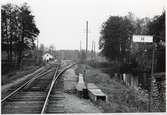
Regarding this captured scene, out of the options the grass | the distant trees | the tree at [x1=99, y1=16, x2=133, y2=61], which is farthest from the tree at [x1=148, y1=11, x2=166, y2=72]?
the distant trees

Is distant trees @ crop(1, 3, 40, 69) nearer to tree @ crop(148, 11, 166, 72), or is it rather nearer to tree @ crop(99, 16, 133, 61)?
tree @ crop(148, 11, 166, 72)

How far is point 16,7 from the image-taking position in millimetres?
5414

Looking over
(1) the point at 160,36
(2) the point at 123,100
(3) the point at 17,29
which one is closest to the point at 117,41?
(2) the point at 123,100

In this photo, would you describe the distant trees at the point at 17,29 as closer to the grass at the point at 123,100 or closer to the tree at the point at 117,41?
the grass at the point at 123,100

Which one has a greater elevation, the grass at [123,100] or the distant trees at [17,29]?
the distant trees at [17,29]

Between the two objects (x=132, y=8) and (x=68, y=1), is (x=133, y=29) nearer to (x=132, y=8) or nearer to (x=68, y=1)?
(x=132, y=8)

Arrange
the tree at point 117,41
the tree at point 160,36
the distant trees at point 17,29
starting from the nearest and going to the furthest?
the distant trees at point 17,29 → the tree at point 160,36 → the tree at point 117,41

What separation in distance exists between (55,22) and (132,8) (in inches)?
68.7

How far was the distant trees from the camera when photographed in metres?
5.26

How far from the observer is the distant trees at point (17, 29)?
5.26 m

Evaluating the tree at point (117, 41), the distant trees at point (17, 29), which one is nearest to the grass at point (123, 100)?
the tree at point (117, 41)

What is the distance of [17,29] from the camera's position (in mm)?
5703

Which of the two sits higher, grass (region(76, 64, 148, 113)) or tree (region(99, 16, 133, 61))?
tree (region(99, 16, 133, 61))

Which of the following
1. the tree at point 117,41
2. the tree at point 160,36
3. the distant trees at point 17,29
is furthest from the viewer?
the tree at point 117,41
